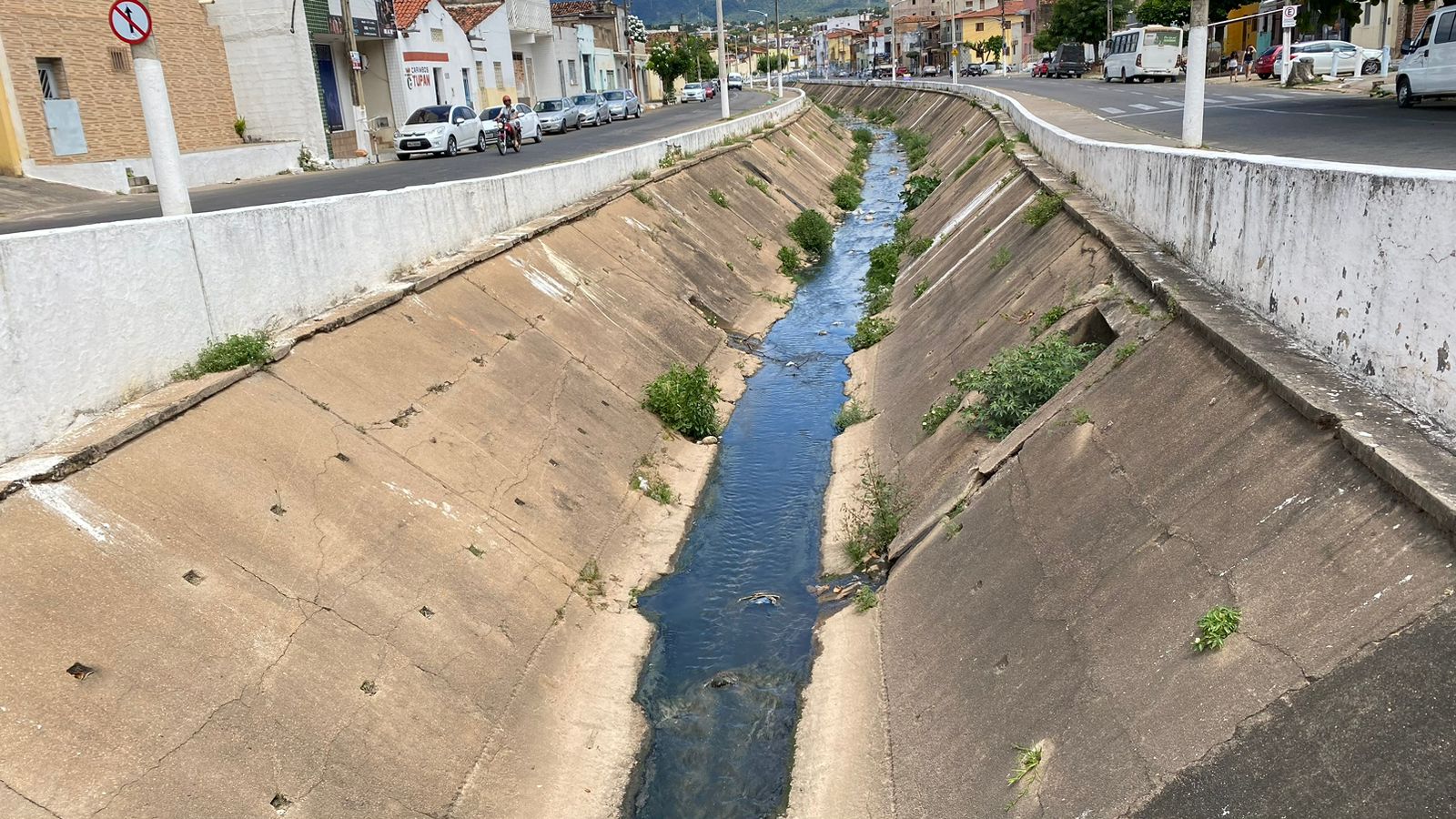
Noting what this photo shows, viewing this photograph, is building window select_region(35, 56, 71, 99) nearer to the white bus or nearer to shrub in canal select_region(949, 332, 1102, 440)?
shrub in canal select_region(949, 332, 1102, 440)

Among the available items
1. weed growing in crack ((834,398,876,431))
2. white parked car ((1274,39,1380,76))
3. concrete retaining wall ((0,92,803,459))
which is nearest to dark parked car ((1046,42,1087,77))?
white parked car ((1274,39,1380,76))

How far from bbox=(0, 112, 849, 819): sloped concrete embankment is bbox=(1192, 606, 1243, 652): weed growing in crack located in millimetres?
4258

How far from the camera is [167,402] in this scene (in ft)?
27.8

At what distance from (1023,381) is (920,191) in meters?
22.6

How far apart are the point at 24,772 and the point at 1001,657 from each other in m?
5.89

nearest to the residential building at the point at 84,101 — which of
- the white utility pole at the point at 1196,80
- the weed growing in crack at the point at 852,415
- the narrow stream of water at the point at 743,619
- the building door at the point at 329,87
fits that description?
the building door at the point at 329,87

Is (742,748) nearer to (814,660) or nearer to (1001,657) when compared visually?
(814,660)

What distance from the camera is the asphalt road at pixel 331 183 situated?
19297 mm

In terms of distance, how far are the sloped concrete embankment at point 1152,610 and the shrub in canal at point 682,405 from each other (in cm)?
341

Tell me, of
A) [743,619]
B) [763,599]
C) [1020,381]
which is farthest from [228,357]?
[1020,381]

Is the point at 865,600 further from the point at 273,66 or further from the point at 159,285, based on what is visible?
the point at 273,66

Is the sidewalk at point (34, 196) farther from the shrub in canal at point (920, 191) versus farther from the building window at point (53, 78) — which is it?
the shrub in canal at point (920, 191)

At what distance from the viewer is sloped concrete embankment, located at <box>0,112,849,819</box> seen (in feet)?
20.2

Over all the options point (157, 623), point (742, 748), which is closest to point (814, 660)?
point (742, 748)
